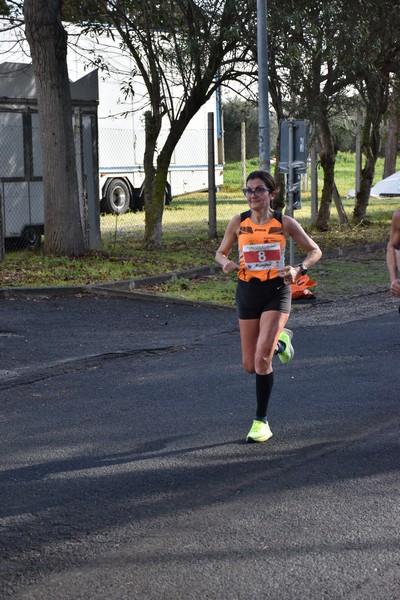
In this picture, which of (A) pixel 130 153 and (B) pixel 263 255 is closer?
(B) pixel 263 255

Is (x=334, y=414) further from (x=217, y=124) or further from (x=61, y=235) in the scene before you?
(x=217, y=124)

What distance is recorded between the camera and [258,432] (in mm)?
7066

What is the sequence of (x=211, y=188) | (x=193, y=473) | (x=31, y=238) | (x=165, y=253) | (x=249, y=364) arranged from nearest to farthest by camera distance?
1. (x=193, y=473)
2. (x=249, y=364)
3. (x=165, y=253)
4. (x=31, y=238)
5. (x=211, y=188)

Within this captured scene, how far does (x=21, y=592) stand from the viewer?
4.49 meters

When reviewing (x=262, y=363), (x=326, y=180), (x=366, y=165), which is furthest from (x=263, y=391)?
(x=366, y=165)

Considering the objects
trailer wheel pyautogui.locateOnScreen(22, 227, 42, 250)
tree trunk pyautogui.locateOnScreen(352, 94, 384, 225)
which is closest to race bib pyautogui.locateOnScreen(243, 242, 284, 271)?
trailer wheel pyautogui.locateOnScreen(22, 227, 42, 250)

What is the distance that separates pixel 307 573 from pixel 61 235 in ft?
44.8

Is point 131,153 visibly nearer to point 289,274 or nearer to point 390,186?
point 390,186

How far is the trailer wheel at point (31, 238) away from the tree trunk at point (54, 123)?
1948mm

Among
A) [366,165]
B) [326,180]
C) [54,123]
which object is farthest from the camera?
[366,165]

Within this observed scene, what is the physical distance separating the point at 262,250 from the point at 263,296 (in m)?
0.31

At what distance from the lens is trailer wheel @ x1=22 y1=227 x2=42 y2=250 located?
1981cm

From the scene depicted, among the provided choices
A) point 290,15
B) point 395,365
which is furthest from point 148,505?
point 290,15

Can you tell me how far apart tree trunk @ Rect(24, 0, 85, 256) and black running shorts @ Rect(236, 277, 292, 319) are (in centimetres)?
1101
